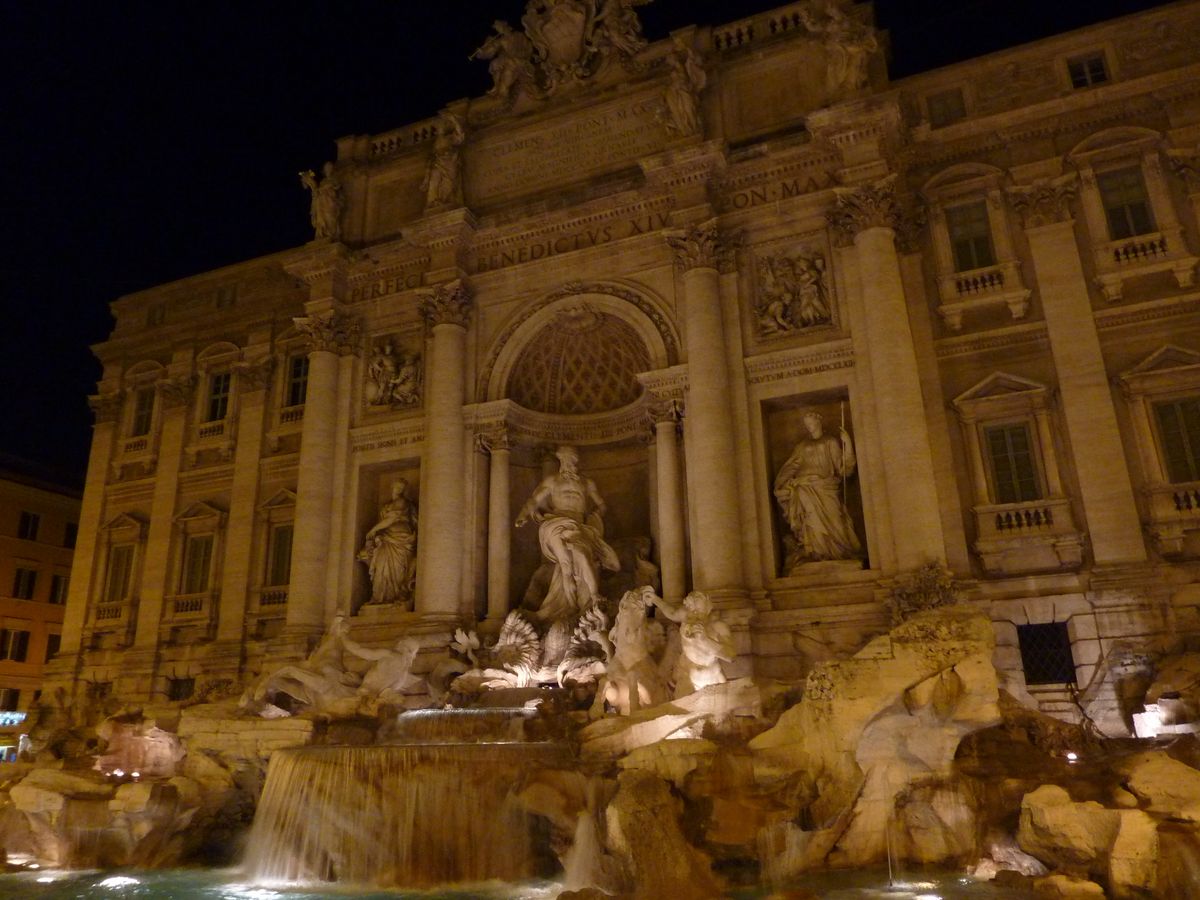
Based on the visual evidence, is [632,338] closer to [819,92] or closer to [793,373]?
[793,373]

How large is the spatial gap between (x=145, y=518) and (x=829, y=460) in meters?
18.7

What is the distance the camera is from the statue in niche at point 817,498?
16.9 meters

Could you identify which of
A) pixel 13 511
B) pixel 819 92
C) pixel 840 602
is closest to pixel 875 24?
pixel 819 92

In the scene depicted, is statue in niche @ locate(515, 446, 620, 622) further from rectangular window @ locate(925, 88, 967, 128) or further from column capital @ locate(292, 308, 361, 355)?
rectangular window @ locate(925, 88, 967, 128)

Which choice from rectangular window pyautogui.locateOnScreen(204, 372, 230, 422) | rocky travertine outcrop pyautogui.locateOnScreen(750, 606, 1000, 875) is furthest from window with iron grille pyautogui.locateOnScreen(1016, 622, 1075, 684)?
rectangular window pyautogui.locateOnScreen(204, 372, 230, 422)

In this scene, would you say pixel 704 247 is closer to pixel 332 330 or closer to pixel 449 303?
pixel 449 303

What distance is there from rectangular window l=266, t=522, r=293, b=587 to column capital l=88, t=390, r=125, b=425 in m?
7.43

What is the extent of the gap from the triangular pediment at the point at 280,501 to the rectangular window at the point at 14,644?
16.9 meters

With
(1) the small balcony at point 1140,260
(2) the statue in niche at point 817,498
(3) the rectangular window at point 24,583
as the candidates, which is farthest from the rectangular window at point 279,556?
(1) the small balcony at point 1140,260

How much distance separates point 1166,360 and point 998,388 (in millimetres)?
2759

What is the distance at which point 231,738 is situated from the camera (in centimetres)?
1446

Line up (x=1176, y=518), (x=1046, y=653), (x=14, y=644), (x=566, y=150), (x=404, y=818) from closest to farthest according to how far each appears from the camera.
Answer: (x=404, y=818) → (x=1176, y=518) → (x=1046, y=653) → (x=566, y=150) → (x=14, y=644)

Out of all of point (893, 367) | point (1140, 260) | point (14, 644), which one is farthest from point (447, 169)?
point (14, 644)

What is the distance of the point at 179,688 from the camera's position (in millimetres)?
22938
